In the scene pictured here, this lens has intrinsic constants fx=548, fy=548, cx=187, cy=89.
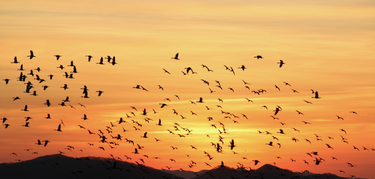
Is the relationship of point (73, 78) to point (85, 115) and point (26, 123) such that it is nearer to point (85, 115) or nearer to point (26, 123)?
point (85, 115)

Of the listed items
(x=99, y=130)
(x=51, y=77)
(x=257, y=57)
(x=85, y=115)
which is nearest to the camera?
(x=257, y=57)

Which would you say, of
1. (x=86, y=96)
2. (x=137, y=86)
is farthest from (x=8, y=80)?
(x=137, y=86)

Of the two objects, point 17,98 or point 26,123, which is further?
point 26,123

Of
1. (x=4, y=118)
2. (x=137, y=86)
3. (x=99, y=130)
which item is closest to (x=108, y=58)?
(x=137, y=86)

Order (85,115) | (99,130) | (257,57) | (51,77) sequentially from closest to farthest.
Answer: (257,57), (51,77), (85,115), (99,130)

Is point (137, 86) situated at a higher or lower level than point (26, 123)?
higher

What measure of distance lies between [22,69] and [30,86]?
4.80 metres

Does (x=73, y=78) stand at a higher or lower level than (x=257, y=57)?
lower

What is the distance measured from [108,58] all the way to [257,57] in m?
25.7

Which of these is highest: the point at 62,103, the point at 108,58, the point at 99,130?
the point at 108,58

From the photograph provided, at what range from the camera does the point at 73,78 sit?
97.6m

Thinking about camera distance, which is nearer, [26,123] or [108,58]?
[108,58]

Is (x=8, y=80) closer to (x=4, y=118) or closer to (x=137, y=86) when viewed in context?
(x=4, y=118)

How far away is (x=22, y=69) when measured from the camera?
94438mm
